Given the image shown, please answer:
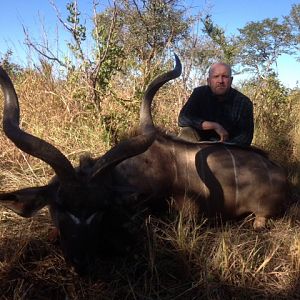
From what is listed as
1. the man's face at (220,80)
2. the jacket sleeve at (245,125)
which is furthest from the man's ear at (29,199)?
the man's face at (220,80)

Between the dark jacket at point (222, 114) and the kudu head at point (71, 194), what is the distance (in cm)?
141

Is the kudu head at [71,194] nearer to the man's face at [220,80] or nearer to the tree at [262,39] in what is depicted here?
the man's face at [220,80]

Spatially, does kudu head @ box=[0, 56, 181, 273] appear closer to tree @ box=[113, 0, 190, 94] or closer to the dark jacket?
the dark jacket

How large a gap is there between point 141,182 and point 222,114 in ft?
4.12

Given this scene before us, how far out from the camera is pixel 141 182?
3.23m

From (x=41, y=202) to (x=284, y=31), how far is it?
55.8 feet

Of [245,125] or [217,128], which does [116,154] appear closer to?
[217,128]

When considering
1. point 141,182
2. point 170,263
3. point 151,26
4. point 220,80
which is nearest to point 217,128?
point 220,80

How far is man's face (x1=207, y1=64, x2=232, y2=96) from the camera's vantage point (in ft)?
13.5

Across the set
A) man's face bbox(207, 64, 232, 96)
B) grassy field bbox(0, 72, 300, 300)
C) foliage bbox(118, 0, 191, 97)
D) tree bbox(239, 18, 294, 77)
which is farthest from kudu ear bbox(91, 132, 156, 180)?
tree bbox(239, 18, 294, 77)

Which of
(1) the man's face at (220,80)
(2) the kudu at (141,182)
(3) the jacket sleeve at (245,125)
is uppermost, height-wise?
(1) the man's face at (220,80)

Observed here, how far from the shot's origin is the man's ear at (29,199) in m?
2.64

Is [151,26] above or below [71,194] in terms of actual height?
above

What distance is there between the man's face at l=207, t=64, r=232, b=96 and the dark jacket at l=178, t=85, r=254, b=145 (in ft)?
0.22
